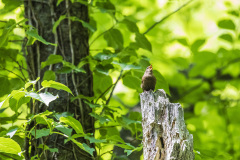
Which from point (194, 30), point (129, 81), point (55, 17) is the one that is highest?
point (194, 30)

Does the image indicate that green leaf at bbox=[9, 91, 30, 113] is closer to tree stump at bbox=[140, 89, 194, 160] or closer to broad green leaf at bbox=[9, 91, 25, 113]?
broad green leaf at bbox=[9, 91, 25, 113]

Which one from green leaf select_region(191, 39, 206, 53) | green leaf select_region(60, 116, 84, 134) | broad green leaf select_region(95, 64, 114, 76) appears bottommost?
green leaf select_region(60, 116, 84, 134)

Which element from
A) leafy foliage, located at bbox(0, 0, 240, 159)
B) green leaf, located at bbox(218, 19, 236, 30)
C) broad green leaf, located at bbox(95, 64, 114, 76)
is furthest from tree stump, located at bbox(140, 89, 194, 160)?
green leaf, located at bbox(218, 19, 236, 30)

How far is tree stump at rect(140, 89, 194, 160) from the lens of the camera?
1372 millimetres

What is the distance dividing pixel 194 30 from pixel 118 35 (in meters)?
4.67

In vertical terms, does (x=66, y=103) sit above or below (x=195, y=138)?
above

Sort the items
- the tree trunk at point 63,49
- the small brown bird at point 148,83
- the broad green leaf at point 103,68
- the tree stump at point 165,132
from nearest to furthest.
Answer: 1. the tree stump at point 165,132
2. the small brown bird at point 148,83
3. the broad green leaf at point 103,68
4. the tree trunk at point 63,49

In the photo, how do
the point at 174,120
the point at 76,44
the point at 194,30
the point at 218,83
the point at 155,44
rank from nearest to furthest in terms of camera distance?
the point at 174,120 → the point at 76,44 → the point at 155,44 → the point at 218,83 → the point at 194,30

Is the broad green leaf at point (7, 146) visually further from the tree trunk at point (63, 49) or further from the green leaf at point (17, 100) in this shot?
the tree trunk at point (63, 49)

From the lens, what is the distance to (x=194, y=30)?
669cm

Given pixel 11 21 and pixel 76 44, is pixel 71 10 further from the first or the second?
pixel 11 21

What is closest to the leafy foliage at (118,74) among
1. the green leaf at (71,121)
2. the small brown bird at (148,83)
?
the green leaf at (71,121)

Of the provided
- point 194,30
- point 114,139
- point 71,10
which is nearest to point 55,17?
point 71,10

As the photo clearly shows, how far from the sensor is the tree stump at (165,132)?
4.50 ft
